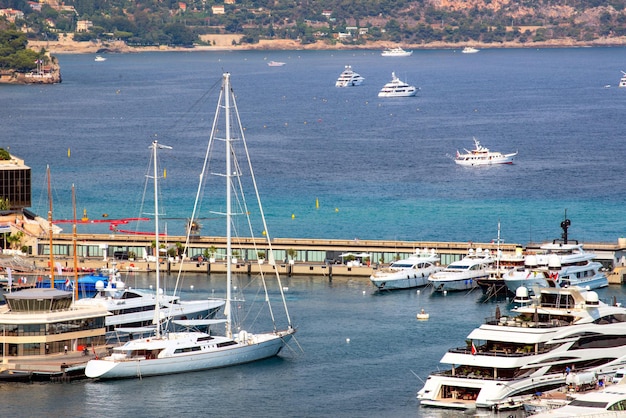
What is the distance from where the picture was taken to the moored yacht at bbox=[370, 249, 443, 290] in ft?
281

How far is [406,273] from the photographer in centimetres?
8631

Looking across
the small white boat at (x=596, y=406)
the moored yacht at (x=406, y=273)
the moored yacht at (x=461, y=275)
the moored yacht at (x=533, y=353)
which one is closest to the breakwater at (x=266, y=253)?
the moored yacht at (x=406, y=273)

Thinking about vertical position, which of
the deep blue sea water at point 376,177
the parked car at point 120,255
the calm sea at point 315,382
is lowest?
the deep blue sea water at point 376,177

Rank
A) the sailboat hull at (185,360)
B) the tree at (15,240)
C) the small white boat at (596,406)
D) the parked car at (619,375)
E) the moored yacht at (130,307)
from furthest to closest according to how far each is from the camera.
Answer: the tree at (15,240)
the moored yacht at (130,307)
the sailboat hull at (185,360)
the parked car at (619,375)
the small white boat at (596,406)

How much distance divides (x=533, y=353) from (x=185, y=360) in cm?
1502

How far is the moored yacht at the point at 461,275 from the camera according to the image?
279ft

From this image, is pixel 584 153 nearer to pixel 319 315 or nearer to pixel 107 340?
pixel 319 315

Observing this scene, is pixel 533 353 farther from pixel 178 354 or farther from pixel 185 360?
pixel 178 354

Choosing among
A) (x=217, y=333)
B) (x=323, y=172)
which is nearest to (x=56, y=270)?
(x=217, y=333)

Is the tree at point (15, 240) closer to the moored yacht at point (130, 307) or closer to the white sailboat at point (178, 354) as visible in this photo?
the moored yacht at point (130, 307)

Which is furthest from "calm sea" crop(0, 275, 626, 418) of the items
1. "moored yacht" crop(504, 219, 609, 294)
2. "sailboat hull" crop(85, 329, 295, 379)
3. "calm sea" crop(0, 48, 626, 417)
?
"moored yacht" crop(504, 219, 609, 294)

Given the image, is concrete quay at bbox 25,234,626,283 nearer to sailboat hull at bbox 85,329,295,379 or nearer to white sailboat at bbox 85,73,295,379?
sailboat hull at bbox 85,329,295,379

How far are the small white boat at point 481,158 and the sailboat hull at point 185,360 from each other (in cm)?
8904

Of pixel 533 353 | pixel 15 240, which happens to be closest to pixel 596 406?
pixel 533 353
